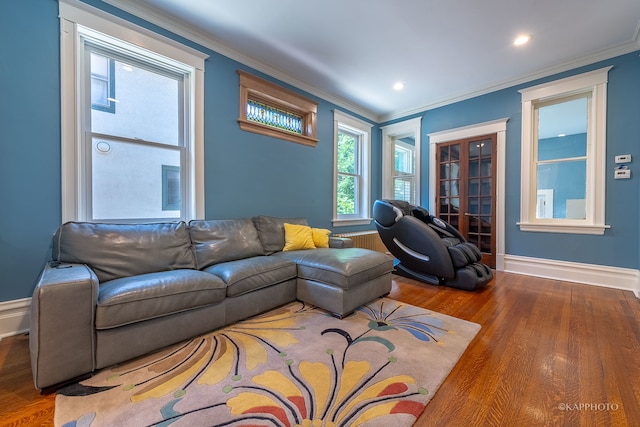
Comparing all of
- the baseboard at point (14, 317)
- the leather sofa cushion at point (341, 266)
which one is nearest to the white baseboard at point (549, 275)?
the baseboard at point (14, 317)

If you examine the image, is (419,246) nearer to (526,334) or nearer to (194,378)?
(526,334)

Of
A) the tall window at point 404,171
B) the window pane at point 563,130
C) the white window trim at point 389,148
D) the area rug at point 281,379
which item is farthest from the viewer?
the tall window at point 404,171

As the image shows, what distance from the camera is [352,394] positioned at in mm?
1344

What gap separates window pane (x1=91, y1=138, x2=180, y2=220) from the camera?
2.38 meters

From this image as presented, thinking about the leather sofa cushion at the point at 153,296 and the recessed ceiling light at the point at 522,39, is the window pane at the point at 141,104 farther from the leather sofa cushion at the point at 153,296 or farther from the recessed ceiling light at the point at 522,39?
the recessed ceiling light at the point at 522,39

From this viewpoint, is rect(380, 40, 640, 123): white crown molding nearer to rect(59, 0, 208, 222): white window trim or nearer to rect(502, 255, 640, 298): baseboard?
rect(502, 255, 640, 298): baseboard

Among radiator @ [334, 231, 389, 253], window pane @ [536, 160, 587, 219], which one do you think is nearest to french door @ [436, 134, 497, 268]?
window pane @ [536, 160, 587, 219]

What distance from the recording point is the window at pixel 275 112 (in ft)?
10.8

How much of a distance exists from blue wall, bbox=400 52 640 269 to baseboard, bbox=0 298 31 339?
5560 mm

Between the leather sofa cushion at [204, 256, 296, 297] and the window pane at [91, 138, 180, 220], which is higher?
the window pane at [91, 138, 180, 220]

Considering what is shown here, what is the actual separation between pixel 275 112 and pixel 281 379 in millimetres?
3346

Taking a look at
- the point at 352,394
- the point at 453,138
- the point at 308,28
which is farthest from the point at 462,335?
the point at 453,138

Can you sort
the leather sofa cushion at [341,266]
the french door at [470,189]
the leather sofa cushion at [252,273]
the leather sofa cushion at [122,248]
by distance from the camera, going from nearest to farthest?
the leather sofa cushion at [122,248]
the leather sofa cushion at [252,273]
the leather sofa cushion at [341,266]
the french door at [470,189]

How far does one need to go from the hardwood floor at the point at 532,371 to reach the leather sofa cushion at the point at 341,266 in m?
0.65
